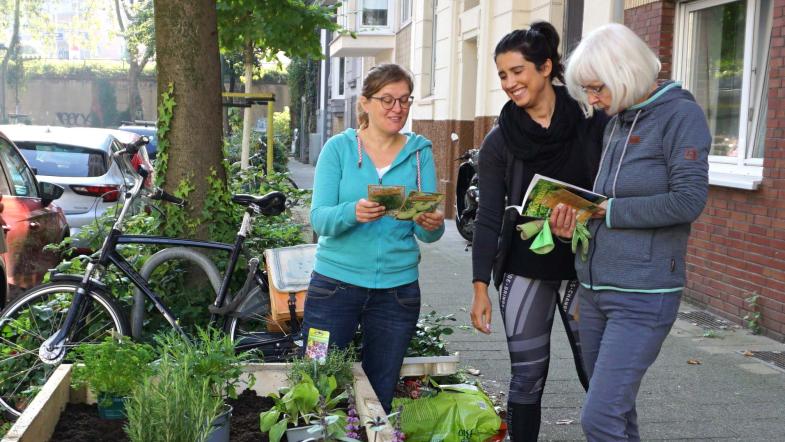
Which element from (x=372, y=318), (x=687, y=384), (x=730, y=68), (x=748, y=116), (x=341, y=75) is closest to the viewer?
(x=372, y=318)

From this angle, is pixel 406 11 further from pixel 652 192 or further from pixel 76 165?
pixel 652 192

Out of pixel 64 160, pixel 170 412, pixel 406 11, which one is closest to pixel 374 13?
pixel 406 11

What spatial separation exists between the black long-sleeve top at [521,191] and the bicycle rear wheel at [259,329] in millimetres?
1761

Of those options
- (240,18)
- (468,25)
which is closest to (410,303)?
(240,18)

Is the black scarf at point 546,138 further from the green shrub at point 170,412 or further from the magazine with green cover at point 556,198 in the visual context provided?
the green shrub at point 170,412

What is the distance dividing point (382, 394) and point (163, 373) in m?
1.20

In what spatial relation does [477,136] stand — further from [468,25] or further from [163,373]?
[163,373]

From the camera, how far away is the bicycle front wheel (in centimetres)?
530

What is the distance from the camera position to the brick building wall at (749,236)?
7309 mm

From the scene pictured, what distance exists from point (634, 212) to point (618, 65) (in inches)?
19.5

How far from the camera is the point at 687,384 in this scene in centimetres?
616

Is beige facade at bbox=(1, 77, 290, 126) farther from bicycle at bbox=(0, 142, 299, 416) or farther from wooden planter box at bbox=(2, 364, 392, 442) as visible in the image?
wooden planter box at bbox=(2, 364, 392, 442)

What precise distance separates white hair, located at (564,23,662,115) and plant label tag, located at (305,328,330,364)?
1.38 meters

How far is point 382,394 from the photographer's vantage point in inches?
159
